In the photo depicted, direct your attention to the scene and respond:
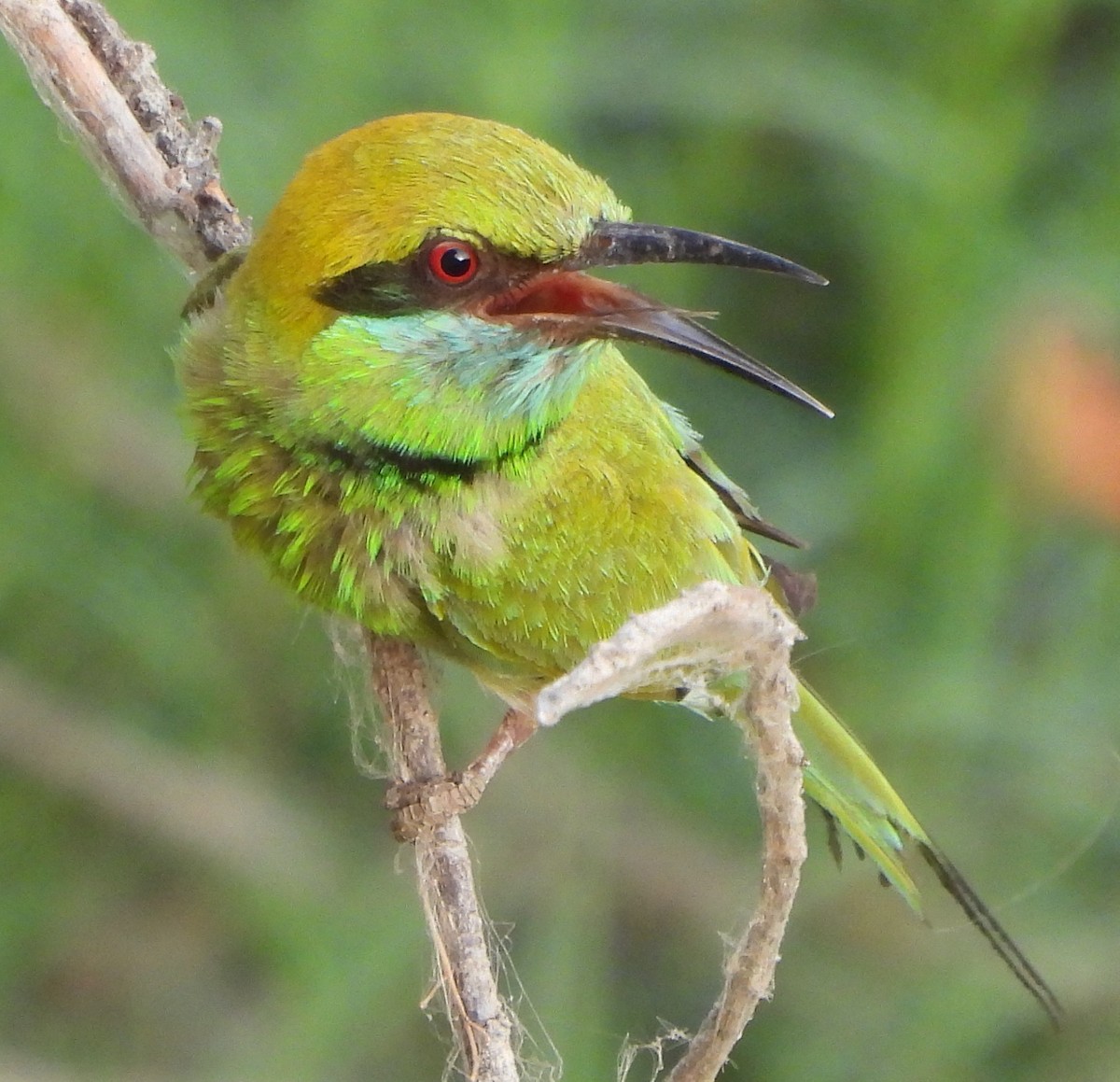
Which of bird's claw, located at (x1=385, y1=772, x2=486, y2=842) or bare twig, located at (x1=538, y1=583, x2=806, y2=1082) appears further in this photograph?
bird's claw, located at (x1=385, y1=772, x2=486, y2=842)

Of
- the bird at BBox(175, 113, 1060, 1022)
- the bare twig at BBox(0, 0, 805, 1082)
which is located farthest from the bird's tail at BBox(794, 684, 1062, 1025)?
the bare twig at BBox(0, 0, 805, 1082)

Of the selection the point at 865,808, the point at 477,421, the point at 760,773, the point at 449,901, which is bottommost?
the point at 449,901

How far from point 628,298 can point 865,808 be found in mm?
887

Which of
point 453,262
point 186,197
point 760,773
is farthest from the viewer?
point 186,197

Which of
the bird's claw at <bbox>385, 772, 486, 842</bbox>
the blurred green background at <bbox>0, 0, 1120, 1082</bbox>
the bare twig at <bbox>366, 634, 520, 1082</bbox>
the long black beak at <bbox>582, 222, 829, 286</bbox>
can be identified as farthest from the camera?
the blurred green background at <bbox>0, 0, 1120, 1082</bbox>

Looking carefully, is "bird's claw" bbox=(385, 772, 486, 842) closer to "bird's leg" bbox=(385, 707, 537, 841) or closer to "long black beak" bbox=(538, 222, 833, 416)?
"bird's leg" bbox=(385, 707, 537, 841)

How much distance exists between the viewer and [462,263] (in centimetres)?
182

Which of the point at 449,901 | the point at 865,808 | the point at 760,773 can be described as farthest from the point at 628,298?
the point at 865,808

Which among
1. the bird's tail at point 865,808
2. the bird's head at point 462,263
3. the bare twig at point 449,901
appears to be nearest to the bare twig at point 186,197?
the bare twig at point 449,901

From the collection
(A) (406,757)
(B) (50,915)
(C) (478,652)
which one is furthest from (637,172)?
(B) (50,915)

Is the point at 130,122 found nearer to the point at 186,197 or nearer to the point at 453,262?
the point at 186,197

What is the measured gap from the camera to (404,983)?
292 centimetres

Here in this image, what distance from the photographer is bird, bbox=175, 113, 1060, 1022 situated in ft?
6.00

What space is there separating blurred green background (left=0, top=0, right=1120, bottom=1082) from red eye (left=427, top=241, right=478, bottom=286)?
39.2 inches
